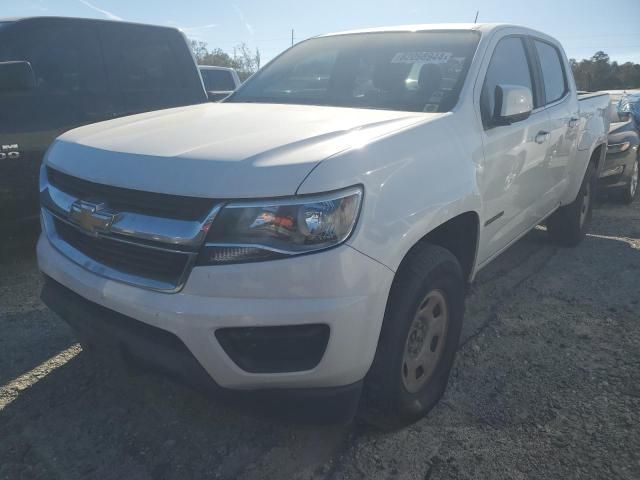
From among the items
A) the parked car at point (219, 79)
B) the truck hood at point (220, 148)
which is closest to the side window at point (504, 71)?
the truck hood at point (220, 148)

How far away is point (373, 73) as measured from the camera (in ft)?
10.0

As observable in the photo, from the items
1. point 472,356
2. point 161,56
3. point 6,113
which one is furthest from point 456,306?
point 161,56

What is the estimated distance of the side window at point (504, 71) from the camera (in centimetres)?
279

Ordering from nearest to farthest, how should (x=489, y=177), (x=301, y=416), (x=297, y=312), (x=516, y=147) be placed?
(x=297, y=312) → (x=301, y=416) → (x=489, y=177) → (x=516, y=147)

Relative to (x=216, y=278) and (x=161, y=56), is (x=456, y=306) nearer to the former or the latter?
(x=216, y=278)

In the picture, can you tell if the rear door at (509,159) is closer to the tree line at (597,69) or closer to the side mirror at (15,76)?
the side mirror at (15,76)

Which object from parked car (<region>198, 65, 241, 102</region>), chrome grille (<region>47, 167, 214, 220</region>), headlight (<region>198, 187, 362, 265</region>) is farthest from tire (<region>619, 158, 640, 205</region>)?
chrome grille (<region>47, 167, 214, 220</region>)

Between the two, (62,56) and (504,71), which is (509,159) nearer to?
(504,71)

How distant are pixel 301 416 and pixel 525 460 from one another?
103 centimetres

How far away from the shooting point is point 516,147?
301 cm

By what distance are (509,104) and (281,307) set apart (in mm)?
1719

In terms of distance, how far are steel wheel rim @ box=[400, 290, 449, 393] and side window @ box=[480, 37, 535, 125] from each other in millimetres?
1015

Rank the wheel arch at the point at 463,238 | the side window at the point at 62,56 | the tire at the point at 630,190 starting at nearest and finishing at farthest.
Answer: the wheel arch at the point at 463,238 → the side window at the point at 62,56 → the tire at the point at 630,190

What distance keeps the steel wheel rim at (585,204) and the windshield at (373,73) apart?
8.88 feet
